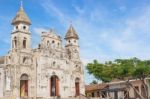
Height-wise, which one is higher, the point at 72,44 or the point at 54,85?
the point at 72,44

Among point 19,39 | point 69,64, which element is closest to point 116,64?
point 69,64

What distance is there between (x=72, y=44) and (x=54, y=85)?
868 centimetres

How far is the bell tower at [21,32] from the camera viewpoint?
1959 inches

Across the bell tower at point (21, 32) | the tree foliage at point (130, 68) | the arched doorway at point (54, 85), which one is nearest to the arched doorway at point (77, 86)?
the arched doorway at point (54, 85)

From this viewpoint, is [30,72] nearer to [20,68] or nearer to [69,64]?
[20,68]

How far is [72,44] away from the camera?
59062 mm

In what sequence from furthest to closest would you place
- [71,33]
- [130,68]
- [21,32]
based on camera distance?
1. [71,33]
2. [21,32]
3. [130,68]

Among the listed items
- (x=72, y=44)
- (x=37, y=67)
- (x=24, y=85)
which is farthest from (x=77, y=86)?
(x=24, y=85)

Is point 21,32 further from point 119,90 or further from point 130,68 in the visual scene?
point 119,90

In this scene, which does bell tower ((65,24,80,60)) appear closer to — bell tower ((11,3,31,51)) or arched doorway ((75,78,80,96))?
arched doorway ((75,78,80,96))

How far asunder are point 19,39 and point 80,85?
15.8 meters

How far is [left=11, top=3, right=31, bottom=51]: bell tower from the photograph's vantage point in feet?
163

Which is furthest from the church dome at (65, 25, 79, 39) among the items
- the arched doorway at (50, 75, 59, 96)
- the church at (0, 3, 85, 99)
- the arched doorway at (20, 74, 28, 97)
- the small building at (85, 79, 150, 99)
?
the arched doorway at (20, 74, 28, 97)

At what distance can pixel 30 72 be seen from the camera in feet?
165
